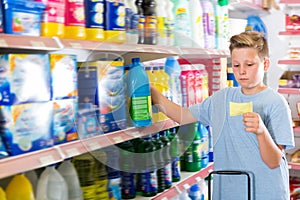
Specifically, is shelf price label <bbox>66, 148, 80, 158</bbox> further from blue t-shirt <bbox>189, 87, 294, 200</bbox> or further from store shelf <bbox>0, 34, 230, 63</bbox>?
blue t-shirt <bbox>189, 87, 294, 200</bbox>

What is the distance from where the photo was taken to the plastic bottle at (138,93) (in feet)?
7.13

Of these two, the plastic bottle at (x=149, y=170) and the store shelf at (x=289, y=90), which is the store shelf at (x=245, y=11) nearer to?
the store shelf at (x=289, y=90)

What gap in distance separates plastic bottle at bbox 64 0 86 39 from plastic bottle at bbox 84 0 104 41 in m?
0.07

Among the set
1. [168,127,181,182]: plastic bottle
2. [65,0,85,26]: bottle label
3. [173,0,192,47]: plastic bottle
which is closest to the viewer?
[65,0,85,26]: bottle label

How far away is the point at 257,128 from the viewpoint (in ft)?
6.50

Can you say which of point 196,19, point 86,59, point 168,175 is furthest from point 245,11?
point 86,59

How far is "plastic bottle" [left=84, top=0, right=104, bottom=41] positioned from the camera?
201 centimetres

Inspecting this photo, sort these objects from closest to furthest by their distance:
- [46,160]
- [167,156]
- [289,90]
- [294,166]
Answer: [46,160], [167,156], [289,90], [294,166]

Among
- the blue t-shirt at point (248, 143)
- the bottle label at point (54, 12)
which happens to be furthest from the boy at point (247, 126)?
the bottle label at point (54, 12)

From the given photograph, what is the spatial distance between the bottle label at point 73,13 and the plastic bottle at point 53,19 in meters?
0.05

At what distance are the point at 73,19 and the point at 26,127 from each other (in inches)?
19.1

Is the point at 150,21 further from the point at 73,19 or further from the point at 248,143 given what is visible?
the point at 248,143

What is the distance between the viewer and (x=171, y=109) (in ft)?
7.88

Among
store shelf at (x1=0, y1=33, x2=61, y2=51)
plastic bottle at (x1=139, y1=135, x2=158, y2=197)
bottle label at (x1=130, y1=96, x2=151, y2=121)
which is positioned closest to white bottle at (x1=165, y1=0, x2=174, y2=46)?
bottle label at (x1=130, y1=96, x2=151, y2=121)
